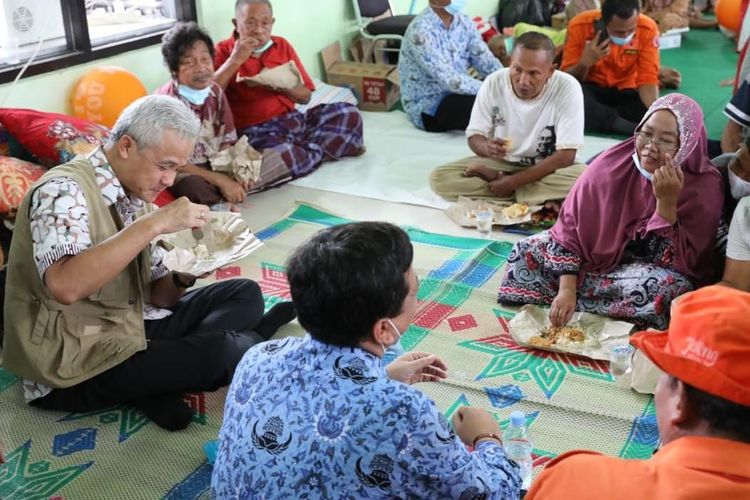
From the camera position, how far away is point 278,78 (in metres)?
4.64

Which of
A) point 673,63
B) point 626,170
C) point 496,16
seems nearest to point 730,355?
point 626,170

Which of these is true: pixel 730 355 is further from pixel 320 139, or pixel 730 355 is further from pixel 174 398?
pixel 320 139

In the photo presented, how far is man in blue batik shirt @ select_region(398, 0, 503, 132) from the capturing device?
5.17 meters

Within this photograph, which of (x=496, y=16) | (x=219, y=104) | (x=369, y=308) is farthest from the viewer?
(x=496, y=16)

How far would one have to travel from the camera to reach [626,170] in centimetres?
306

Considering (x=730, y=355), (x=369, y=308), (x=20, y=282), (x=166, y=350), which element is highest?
(x=730, y=355)

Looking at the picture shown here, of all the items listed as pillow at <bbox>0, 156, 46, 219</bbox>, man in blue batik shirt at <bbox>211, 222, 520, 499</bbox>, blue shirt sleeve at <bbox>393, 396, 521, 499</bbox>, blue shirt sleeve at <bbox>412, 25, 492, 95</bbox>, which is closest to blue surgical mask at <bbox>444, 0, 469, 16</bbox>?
blue shirt sleeve at <bbox>412, 25, 492, 95</bbox>

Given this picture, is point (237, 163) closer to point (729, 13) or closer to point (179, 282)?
point (179, 282)

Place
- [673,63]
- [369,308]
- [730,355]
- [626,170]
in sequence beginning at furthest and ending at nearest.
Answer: [673,63] → [626,170] → [369,308] → [730,355]

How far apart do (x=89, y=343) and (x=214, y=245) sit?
53.5 inches

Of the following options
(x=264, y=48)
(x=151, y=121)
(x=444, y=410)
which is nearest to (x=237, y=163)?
(x=264, y=48)

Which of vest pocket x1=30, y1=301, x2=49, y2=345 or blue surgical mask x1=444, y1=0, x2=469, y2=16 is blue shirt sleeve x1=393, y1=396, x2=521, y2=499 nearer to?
vest pocket x1=30, y1=301, x2=49, y2=345

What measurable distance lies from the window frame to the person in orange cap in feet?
11.4

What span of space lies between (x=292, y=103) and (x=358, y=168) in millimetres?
537
